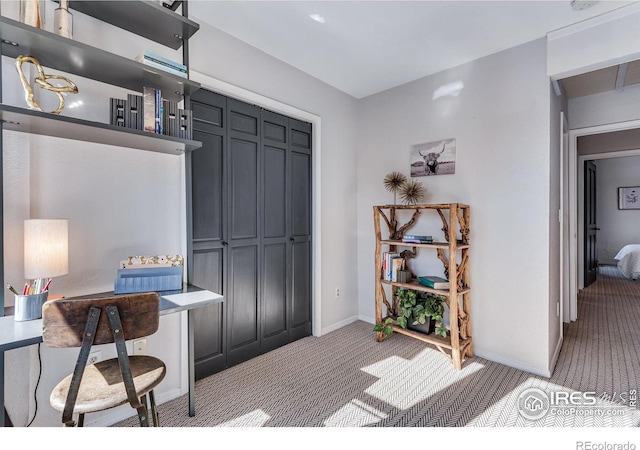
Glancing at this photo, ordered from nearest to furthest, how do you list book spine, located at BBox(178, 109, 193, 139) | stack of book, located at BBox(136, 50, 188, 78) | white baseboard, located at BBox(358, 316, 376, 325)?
stack of book, located at BBox(136, 50, 188, 78) → book spine, located at BBox(178, 109, 193, 139) → white baseboard, located at BBox(358, 316, 376, 325)

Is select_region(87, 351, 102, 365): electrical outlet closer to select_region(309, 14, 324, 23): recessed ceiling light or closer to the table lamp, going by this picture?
the table lamp

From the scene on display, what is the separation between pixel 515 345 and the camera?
2367 millimetres

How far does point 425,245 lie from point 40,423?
2.57 meters

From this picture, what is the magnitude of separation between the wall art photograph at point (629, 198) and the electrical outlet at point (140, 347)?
8686 mm

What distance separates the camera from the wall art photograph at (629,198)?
618 cm

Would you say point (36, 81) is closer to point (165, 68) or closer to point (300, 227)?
point (165, 68)

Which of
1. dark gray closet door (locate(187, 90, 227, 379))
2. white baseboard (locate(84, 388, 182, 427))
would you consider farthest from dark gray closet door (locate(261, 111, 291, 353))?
white baseboard (locate(84, 388, 182, 427))

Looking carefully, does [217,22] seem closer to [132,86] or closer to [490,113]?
[132,86]

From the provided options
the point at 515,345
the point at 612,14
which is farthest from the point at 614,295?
the point at 612,14

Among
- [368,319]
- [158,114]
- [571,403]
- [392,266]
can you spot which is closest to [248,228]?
[158,114]

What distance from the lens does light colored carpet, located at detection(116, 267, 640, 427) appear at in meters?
1.73

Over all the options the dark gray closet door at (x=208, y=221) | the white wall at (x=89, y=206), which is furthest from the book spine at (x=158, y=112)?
the dark gray closet door at (x=208, y=221)

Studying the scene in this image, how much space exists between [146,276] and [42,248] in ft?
1.39

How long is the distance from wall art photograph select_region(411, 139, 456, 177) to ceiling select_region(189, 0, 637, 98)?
0.67m
